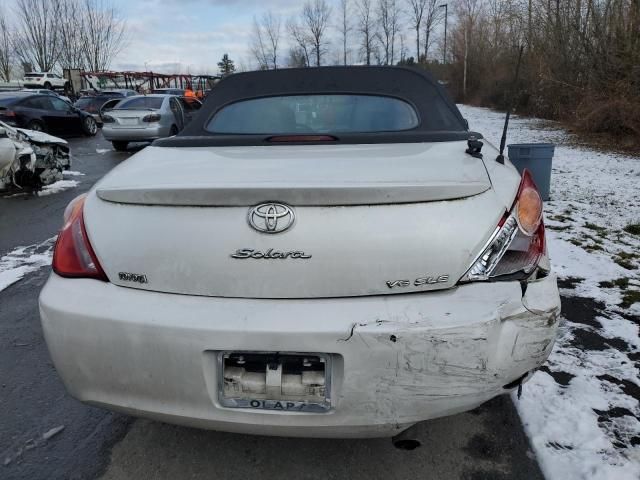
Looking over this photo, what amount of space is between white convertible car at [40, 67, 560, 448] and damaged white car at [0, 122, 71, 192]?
282 inches

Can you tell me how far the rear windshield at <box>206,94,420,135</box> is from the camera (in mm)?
2840

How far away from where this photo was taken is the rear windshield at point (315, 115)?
284 centimetres

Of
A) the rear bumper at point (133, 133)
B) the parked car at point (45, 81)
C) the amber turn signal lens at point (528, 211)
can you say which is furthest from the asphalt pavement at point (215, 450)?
the parked car at point (45, 81)

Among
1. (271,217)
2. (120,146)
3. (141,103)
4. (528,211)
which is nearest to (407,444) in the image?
(528,211)

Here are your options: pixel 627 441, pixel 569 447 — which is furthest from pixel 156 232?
pixel 627 441

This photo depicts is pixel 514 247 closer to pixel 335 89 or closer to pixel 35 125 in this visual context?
pixel 335 89

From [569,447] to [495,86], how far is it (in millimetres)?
32301

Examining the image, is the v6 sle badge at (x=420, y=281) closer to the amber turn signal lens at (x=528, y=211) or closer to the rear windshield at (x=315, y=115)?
the amber turn signal lens at (x=528, y=211)

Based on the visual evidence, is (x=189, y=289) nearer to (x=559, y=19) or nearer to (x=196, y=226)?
(x=196, y=226)

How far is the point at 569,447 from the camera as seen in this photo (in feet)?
6.91

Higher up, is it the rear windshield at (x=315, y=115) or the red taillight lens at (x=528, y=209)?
the rear windshield at (x=315, y=115)

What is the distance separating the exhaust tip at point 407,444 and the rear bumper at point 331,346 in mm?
579

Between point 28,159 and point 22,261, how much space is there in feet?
13.6

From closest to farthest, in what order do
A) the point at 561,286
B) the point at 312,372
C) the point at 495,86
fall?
the point at 312,372
the point at 561,286
the point at 495,86
